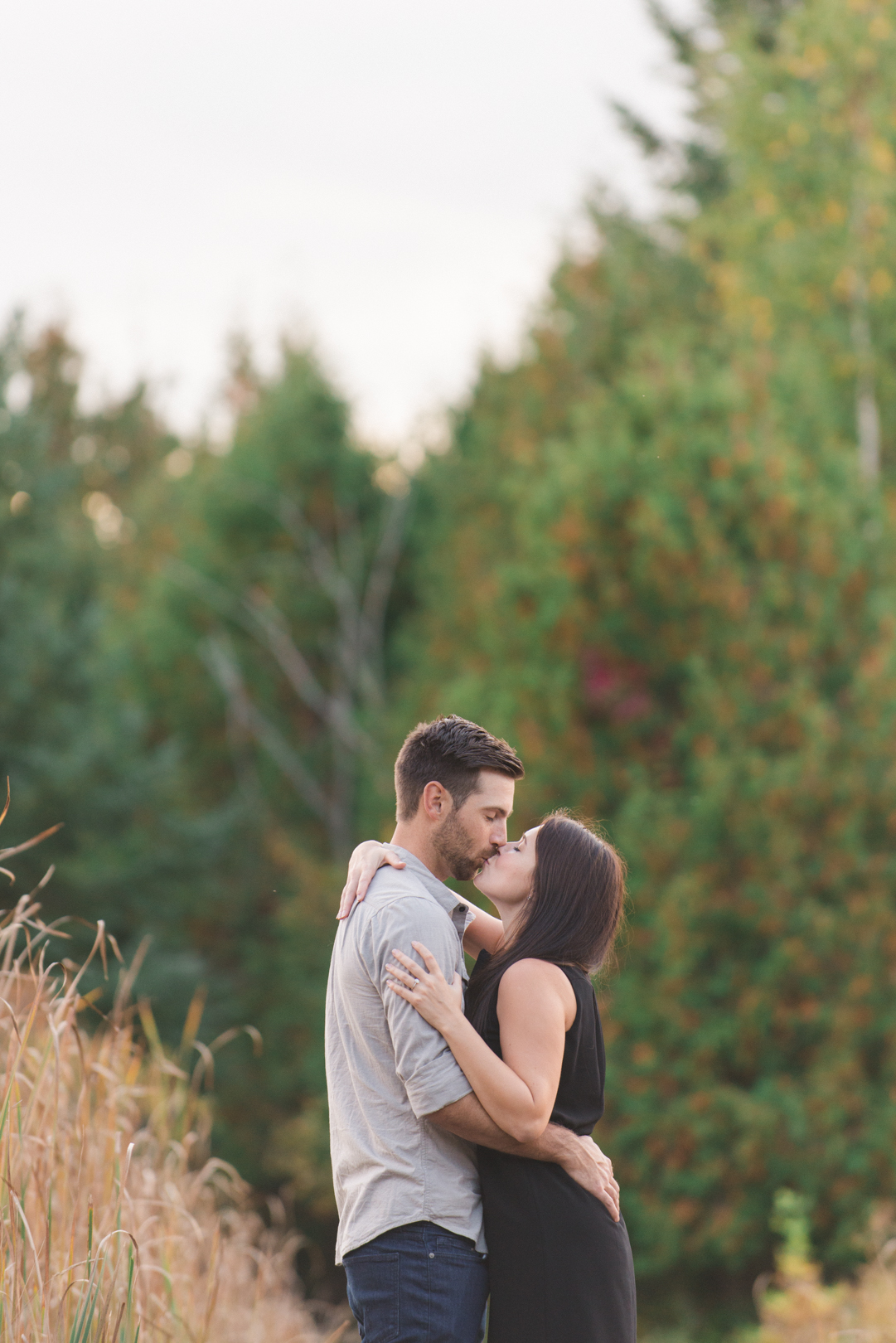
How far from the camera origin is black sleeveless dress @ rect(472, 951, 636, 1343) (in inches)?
88.3

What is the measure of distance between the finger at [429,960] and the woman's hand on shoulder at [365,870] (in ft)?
0.53

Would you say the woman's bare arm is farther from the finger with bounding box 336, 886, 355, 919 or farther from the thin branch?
the thin branch

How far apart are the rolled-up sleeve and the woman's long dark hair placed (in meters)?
0.13

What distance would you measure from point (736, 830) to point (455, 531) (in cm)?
724

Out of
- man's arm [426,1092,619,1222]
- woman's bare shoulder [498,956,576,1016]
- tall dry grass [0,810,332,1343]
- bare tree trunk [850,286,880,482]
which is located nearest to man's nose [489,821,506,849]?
woman's bare shoulder [498,956,576,1016]

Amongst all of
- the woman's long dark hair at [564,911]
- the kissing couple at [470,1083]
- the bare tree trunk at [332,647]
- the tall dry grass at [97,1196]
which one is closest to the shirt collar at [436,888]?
the kissing couple at [470,1083]

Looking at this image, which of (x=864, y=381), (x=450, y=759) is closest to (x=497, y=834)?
(x=450, y=759)

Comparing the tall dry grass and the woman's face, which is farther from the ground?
the woman's face

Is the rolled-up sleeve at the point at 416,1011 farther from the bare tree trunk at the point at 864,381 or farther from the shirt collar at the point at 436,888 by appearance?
the bare tree trunk at the point at 864,381

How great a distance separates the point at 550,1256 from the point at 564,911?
0.57 m

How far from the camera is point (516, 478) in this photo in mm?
13734

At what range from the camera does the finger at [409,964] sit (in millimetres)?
2215

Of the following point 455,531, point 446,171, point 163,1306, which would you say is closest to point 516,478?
point 455,531

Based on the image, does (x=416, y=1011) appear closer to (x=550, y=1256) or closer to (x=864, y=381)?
(x=550, y=1256)
